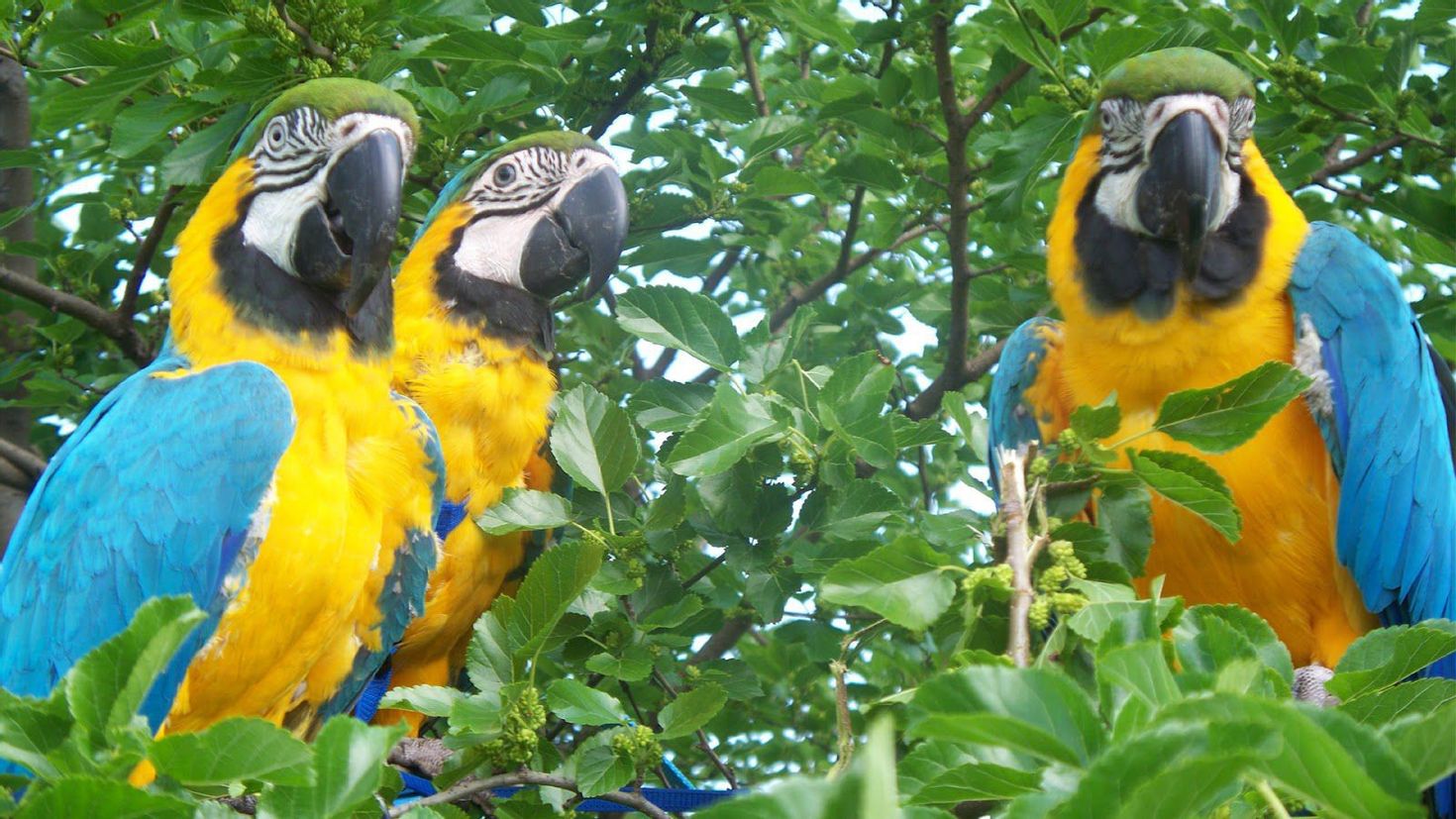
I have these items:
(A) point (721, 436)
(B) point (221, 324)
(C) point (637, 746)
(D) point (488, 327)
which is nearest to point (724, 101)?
(D) point (488, 327)

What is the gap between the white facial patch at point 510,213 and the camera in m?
3.91

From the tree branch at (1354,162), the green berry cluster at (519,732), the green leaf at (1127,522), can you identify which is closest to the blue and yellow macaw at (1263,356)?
the tree branch at (1354,162)

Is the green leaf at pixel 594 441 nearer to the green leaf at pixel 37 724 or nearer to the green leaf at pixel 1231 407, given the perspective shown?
the green leaf at pixel 1231 407

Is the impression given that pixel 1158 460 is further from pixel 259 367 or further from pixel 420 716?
pixel 420 716

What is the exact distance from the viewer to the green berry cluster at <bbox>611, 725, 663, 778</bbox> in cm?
241

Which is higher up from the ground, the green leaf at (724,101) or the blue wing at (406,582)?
the green leaf at (724,101)

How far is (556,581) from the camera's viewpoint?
7.63 ft

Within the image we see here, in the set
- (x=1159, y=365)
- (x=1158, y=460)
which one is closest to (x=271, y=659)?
(x=1158, y=460)

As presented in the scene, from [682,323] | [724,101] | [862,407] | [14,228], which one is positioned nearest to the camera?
[862,407]

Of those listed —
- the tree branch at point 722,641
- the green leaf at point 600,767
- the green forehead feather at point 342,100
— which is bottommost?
the tree branch at point 722,641

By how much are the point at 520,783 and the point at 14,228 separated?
3.27m

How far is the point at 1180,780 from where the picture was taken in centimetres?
110

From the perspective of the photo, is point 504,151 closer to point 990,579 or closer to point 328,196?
point 328,196

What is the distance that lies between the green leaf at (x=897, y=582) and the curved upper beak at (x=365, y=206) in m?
1.55
